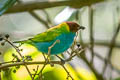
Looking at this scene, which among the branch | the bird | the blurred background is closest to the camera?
the bird

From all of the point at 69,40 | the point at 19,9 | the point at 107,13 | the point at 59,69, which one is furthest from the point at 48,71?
the point at 107,13

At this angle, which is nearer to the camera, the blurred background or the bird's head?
the bird's head

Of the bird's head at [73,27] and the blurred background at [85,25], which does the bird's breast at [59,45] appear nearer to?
the bird's head at [73,27]

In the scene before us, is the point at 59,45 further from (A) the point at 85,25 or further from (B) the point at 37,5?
(A) the point at 85,25

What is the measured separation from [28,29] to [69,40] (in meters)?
2.34

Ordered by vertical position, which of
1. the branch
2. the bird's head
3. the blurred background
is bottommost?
the blurred background

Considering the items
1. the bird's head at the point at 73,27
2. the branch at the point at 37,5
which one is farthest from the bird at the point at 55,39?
the branch at the point at 37,5

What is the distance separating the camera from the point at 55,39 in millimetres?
1497

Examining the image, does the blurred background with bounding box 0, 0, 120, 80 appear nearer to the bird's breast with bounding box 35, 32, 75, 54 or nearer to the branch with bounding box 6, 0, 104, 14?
the branch with bounding box 6, 0, 104, 14

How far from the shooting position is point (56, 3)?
2.09m

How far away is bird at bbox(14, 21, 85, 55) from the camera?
57.8 inches

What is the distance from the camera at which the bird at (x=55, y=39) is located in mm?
1468

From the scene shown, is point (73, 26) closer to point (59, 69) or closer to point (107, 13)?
point (59, 69)

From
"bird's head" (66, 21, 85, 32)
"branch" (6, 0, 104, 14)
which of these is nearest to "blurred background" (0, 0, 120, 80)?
"branch" (6, 0, 104, 14)
